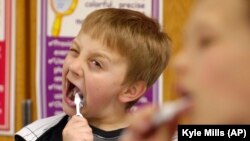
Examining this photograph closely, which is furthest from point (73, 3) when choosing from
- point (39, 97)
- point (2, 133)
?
point (2, 133)

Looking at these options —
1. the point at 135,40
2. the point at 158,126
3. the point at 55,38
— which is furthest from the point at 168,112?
the point at 55,38

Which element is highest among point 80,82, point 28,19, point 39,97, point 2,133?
point 28,19

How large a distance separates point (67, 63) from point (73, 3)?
27.5 inches

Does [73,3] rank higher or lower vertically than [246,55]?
higher

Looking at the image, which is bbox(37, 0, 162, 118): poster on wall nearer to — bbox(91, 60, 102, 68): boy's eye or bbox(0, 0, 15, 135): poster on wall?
bbox(0, 0, 15, 135): poster on wall

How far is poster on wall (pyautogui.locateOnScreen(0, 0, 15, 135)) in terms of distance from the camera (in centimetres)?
145

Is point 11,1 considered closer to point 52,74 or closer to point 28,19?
point 28,19

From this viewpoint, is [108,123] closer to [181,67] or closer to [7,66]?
[181,67]

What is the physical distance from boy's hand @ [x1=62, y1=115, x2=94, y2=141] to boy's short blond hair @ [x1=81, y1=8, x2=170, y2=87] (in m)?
0.12

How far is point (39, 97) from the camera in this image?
1.45m

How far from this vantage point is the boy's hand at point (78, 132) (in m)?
0.62

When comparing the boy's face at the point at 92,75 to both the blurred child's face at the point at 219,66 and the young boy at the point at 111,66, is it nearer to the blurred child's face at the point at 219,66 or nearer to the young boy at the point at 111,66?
the young boy at the point at 111,66

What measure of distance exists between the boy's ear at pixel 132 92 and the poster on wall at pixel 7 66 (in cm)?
80

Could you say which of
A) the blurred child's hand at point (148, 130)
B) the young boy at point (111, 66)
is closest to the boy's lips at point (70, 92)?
the young boy at point (111, 66)
